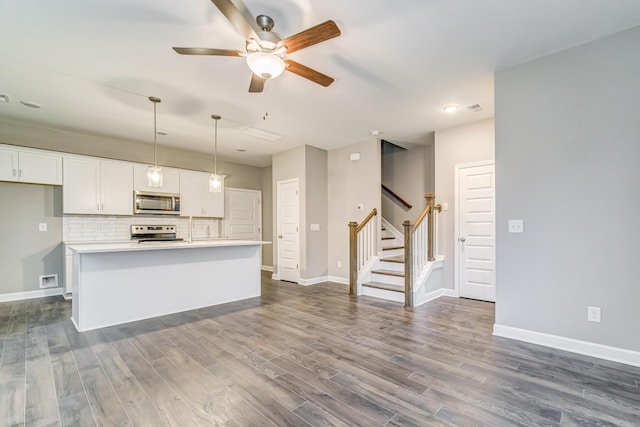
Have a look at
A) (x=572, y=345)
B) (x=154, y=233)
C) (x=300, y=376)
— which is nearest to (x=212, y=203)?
(x=154, y=233)

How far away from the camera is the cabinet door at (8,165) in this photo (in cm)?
429

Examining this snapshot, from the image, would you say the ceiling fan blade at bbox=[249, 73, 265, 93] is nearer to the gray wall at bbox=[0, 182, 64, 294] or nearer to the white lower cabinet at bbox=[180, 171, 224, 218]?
the white lower cabinet at bbox=[180, 171, 224, 218]

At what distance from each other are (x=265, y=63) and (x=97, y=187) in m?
4.52

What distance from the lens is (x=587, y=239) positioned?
261cm

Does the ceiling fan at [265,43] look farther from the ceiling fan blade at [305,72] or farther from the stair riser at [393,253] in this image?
the stair riser at [393,253]

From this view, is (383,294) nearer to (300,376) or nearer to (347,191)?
(347,191)

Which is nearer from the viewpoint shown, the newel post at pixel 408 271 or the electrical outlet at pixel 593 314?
the electrical outlet at pixel 593 314

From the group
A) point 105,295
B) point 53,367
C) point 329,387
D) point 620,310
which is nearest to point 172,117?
point 105,295

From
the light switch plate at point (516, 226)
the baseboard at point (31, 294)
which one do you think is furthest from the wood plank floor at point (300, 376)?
the baseboard at point (31, 294)

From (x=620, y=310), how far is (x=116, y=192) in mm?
6897

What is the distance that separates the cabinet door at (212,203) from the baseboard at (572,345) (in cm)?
558

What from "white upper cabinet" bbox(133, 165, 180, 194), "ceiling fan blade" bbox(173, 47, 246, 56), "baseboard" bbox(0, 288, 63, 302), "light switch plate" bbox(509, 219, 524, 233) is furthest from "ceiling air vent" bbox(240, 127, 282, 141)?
"baseboard" bbox(0, 288, 63, 302)

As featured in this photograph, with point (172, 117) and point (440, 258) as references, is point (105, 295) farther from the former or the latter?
point (440, 258)

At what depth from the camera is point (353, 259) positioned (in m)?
4.94
